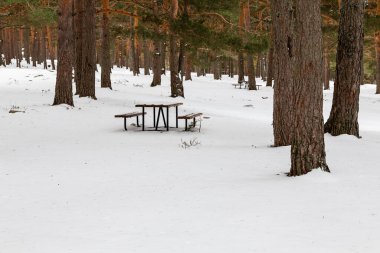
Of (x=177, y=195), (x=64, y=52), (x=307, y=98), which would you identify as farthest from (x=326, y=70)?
(x=177, y=195)

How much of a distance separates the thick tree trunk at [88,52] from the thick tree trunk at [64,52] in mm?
2705

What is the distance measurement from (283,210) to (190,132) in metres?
7.47

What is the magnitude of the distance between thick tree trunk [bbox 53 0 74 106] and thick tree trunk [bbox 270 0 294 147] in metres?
8.32

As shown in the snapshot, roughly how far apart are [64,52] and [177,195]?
1059 centimetres

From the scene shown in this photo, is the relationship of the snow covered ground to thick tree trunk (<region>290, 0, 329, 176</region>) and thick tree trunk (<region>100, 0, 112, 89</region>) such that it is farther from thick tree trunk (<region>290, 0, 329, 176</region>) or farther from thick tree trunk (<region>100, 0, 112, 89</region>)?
thick tree trunk (<region>100, 0, 112, 89</region>)

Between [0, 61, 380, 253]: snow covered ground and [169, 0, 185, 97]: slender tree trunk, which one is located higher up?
[169, 0, 185, 97]: slender tree trunk

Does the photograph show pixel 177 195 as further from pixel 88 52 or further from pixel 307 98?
pixel 88 52

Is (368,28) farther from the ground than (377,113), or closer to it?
farther from the ground

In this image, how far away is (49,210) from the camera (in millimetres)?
5703

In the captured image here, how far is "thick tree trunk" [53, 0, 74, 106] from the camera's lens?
50.6 ft

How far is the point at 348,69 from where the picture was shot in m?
10.6

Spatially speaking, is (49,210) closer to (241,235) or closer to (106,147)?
(241,235)

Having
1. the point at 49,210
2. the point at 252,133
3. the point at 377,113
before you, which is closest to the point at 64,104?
the point at 252,133

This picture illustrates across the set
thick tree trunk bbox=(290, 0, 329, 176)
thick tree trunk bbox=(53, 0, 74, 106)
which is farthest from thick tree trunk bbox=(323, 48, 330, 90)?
thick tree trunk bbox=(290, 0, 329, 176)
